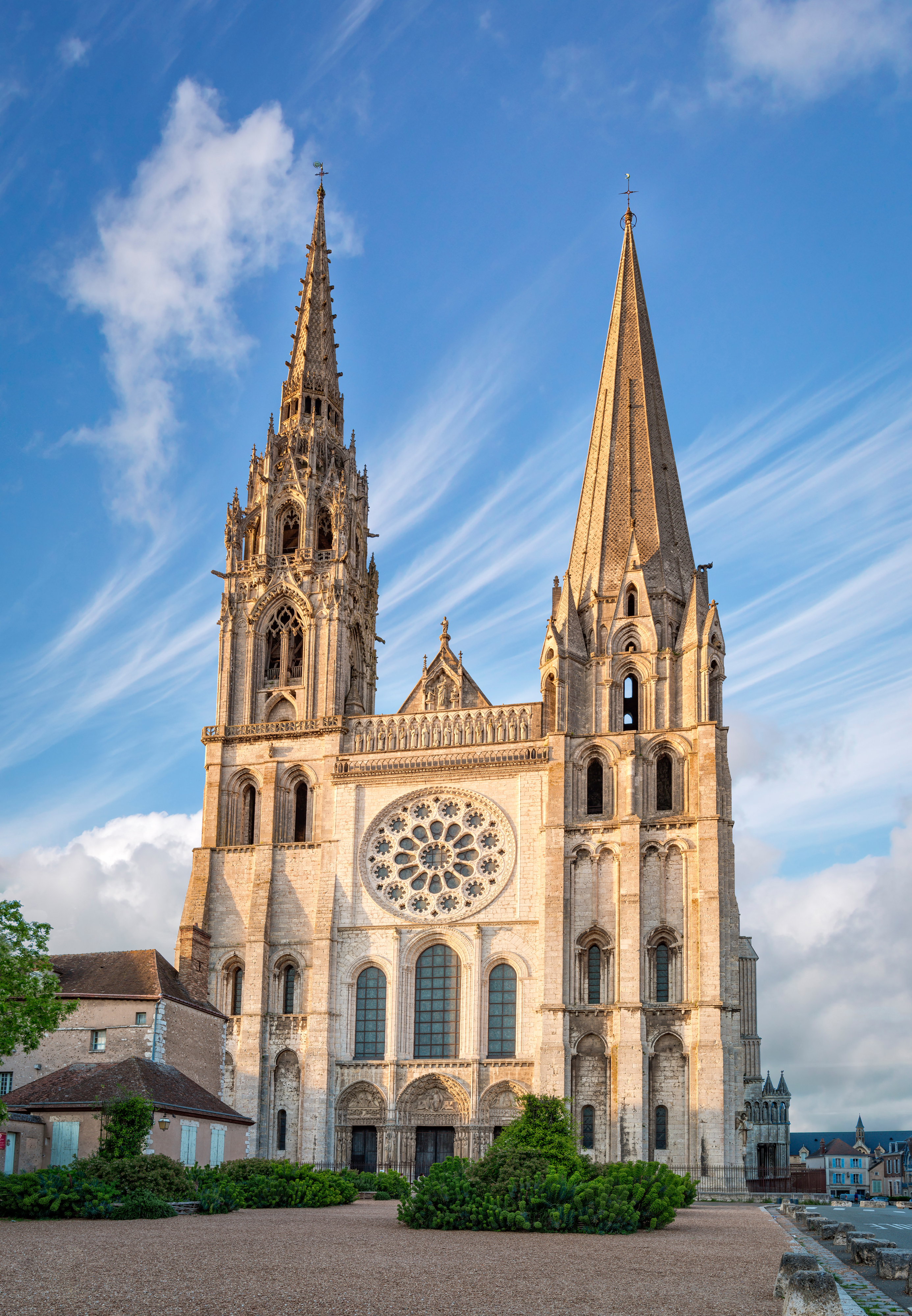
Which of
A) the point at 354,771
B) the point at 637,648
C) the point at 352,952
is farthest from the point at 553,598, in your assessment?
the point at 352,952

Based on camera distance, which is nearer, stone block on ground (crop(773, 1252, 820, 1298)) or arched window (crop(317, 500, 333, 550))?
stone block on ground (crop(773, 1252, 820, 1298))

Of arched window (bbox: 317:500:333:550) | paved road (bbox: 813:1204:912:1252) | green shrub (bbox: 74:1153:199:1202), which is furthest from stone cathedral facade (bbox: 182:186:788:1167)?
green shrub (bbox: 74:1153:199:1202)

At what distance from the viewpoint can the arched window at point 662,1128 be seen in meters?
42.2

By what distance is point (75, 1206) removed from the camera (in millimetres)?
23047

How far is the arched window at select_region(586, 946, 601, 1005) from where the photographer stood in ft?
145

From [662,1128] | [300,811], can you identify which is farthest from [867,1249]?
[300,811]

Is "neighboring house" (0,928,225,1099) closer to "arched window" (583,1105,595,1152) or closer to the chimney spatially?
the chimney

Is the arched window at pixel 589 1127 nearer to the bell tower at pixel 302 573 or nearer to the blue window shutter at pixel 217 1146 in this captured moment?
the blue window shutter at pixel 217 1146

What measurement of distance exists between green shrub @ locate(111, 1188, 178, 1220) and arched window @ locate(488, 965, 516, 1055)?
22402mm

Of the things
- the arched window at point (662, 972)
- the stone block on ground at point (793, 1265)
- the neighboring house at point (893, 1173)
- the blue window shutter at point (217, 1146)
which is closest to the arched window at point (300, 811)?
the arched window at point (662, 972)

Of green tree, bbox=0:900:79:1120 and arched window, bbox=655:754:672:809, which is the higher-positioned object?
arched window, bbox=655:754:672:809

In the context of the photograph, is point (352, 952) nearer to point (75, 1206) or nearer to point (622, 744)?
point (622, 744)

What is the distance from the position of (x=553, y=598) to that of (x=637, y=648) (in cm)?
419

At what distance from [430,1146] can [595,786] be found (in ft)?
46.0
